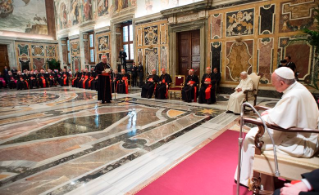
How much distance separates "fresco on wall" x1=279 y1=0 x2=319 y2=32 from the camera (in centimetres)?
645

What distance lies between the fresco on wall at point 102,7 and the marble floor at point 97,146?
9845mm

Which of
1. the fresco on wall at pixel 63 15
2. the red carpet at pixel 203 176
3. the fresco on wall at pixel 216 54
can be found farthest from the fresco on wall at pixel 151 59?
the fresco on wall at pixel 63 15

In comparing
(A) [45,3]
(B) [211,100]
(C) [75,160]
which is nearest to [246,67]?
(B) [211,100]

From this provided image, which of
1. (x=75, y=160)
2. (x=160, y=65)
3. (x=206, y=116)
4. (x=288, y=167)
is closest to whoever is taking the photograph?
(x=288, y=167)

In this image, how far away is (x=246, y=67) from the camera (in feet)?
26.0

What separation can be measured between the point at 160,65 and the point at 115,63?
161 inches

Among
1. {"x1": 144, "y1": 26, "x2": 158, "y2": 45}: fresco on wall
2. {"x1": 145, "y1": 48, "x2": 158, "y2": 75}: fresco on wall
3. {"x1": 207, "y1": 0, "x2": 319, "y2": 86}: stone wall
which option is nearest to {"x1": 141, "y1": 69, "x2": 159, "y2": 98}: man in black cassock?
{"x1": 207, "y1": 0, "x2": 319, "y2": 86}: stone wall

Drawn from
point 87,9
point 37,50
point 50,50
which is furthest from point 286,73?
point 50,50

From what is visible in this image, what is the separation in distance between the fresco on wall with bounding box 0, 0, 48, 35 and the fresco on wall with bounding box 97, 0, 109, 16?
7959 millimetres

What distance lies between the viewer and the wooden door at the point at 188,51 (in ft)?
31.4

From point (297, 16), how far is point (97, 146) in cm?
753

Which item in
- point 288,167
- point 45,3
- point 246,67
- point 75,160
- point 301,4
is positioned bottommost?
point 75,160

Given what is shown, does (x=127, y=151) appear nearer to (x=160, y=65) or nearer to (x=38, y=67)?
(x=160, y=65)

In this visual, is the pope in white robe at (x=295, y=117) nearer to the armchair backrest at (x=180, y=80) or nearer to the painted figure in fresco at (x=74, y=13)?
the armchair backrest at (x=180, y=80)
